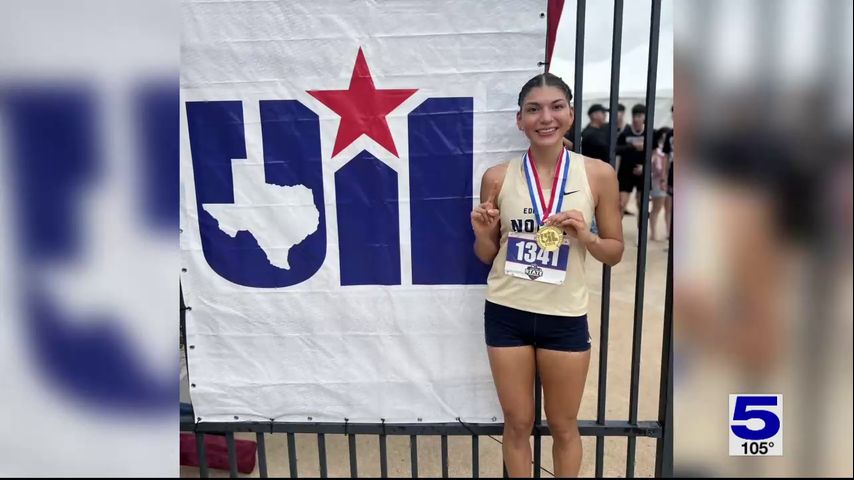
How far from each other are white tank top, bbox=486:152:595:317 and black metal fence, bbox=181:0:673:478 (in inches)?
10.0

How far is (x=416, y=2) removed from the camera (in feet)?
7.47

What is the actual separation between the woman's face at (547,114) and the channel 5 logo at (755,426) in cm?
103

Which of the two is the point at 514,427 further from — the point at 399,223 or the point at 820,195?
the point at 820,195

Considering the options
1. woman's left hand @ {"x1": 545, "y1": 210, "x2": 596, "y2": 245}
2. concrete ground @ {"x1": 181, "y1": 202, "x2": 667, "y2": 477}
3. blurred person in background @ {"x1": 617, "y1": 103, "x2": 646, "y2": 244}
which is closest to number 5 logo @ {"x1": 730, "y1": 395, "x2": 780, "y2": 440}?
woman's left hand @ {"x1": 545, "y1": 210, "x2": 596, "y2": 245}

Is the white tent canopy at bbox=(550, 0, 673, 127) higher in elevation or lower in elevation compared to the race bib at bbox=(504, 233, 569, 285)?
higher

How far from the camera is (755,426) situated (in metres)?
1.33

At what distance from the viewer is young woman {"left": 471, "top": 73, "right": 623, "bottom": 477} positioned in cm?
198

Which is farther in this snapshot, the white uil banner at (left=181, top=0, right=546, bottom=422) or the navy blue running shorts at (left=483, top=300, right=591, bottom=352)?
the white uil banner at (left=181, top=0, right=546, bottom=422)

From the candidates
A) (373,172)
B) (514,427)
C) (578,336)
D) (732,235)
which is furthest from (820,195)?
(373,172)

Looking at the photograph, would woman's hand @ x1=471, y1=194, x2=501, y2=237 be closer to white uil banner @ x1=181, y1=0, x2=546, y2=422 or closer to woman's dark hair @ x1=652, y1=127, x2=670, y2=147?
white uil banner @ x1=181, y1=0, x2=546, y2=422

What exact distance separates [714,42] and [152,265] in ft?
3.74

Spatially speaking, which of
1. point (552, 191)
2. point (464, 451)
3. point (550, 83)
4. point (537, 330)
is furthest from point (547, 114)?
point (464, 451)

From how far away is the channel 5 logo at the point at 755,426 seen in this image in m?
1.26

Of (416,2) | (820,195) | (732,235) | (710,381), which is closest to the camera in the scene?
(820,195)
